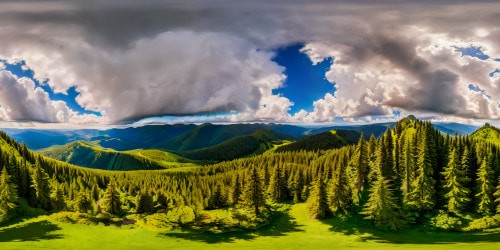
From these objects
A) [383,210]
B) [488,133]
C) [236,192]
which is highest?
[488,133]

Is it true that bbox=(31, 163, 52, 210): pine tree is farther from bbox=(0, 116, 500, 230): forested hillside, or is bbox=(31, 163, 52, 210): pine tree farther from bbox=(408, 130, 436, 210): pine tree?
bbox=(408, 130, 436, 210): pine tree

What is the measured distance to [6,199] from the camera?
95.1 meters

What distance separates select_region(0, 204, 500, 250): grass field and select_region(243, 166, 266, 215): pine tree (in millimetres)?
12451

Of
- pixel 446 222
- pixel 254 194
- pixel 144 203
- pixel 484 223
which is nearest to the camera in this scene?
pixel 484 223

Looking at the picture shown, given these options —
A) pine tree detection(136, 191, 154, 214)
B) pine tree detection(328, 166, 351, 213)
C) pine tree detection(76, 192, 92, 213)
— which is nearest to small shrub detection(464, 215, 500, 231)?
pine tree detection(328, 166, 351, 213)

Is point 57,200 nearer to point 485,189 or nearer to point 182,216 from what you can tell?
point 182,216

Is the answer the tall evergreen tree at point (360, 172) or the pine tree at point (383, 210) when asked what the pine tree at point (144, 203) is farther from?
the pine tree at point (383, 210)

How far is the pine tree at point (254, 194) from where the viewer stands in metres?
104

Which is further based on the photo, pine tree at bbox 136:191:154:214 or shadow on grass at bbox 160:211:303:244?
pine tree at bbox 136:191:154:214

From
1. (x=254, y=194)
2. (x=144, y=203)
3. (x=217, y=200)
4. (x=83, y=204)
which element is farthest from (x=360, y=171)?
(x=83, y=204)

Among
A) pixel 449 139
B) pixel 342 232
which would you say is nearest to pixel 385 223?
pixel 342 232

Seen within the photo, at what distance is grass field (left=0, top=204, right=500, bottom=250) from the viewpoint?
2603 inches

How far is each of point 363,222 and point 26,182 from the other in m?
115

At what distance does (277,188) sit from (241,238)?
4240cm
